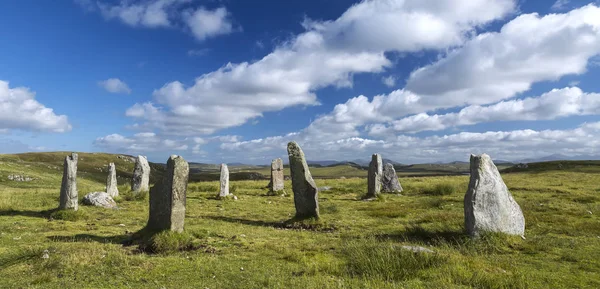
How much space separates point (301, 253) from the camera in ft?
30.9

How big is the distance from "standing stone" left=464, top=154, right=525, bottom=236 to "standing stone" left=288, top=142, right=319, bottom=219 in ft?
21.1

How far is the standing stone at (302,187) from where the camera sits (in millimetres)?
15672

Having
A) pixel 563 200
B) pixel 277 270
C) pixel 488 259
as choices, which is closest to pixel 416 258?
pixel 488 259

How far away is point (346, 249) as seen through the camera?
31.1ft

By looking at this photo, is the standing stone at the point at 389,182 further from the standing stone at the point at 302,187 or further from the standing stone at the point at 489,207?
the standing stone at the point at 489,207

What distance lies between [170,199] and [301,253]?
4.90 meters

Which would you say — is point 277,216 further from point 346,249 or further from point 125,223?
point 346,249

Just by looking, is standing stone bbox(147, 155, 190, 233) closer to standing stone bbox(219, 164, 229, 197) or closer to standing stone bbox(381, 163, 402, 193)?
standing stone bbox(219, 164, 229, 197)

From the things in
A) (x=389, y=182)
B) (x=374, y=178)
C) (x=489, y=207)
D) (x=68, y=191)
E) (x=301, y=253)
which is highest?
(x=374, y=178)

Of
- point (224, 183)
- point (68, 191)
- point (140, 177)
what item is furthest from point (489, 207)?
point (140, 177)

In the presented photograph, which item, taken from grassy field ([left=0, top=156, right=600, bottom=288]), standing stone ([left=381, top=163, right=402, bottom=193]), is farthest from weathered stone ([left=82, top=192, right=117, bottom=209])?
standing stone ([left=381, top=163, right=402, bottom=193])

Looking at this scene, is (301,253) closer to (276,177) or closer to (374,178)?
(374,178)

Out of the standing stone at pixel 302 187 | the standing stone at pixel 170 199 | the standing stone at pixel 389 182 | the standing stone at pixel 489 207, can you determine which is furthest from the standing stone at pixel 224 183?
the standing stone at pixel 489 207

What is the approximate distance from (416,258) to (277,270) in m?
3.05
